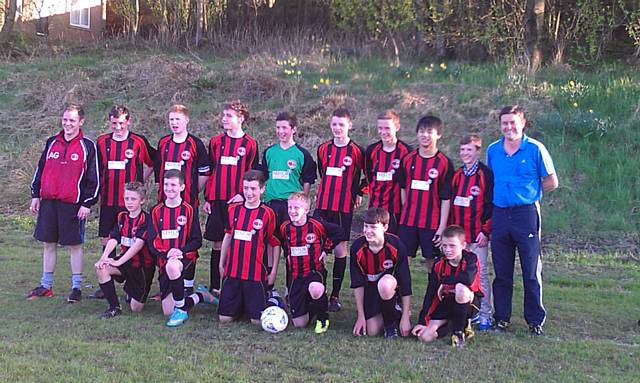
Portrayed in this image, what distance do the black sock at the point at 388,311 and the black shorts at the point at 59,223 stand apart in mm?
3287

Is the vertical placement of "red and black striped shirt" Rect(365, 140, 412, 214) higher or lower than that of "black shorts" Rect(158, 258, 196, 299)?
higher

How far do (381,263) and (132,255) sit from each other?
235 centimetres

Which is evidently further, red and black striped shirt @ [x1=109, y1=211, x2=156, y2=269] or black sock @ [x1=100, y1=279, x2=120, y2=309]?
red and black striped shirt @ [x1=109, y1=211, x2=156, y2=269]

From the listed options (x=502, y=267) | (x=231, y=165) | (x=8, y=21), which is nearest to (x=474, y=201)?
(x=502, y=267)

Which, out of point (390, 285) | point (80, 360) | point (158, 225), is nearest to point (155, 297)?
point (158, 225)

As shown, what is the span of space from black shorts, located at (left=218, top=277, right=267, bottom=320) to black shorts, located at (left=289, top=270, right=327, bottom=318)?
26 cm

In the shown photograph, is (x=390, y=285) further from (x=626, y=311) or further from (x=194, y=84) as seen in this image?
(x=194, y=84)

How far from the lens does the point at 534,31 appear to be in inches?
609

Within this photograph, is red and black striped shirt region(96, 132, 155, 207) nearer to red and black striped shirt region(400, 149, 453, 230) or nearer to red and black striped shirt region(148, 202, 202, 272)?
red and black striped shirt region(148, 202, 202, 272)

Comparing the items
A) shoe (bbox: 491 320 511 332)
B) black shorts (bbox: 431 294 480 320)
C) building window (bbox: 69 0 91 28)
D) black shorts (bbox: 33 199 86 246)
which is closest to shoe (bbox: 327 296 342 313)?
black shorts (bbox: 431 294 480 320)

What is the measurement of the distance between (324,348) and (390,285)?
79 cm

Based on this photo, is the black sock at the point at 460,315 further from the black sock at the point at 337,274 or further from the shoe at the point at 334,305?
the black sock at the point at 337,274

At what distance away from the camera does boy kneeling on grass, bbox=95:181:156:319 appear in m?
6.64

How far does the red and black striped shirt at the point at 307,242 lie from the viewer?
6.48 meters
